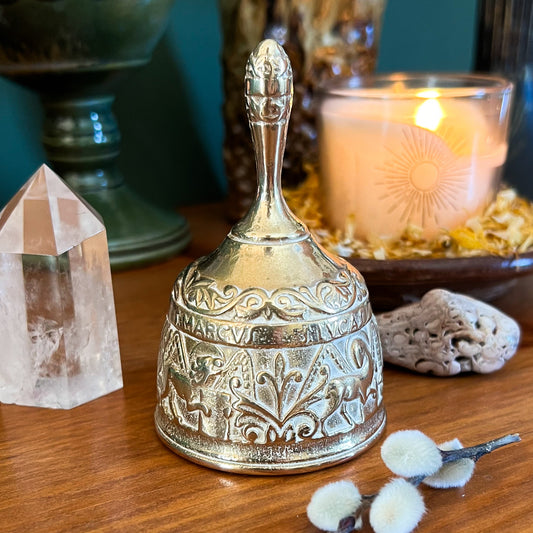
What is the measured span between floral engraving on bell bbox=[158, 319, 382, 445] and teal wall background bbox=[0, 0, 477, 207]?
48cm

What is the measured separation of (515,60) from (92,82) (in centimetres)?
43

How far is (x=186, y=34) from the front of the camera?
0.89 meters

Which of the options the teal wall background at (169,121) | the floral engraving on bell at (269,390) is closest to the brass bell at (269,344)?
the floral engraving on bell at (269,390)

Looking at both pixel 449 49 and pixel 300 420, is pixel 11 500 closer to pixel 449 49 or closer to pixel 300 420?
pixel 300 420

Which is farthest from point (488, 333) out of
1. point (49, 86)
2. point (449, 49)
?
point (449, 49)

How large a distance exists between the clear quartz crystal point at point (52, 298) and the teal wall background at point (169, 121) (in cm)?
37

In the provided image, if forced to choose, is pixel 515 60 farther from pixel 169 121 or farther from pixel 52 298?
pixel 52 298

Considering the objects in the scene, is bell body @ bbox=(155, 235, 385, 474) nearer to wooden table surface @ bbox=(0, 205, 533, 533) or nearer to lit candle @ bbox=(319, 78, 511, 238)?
wooden table surface @ bbox=(0, 205, 533, 533)

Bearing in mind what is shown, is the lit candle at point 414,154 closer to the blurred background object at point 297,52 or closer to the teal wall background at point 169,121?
the blurred background object at point 297,52

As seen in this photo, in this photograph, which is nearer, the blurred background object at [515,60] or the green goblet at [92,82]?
the green goblet at [92,82]

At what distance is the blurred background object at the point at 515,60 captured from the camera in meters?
0.80

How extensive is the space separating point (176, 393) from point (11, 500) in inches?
3.9

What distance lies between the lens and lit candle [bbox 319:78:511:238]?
613mm

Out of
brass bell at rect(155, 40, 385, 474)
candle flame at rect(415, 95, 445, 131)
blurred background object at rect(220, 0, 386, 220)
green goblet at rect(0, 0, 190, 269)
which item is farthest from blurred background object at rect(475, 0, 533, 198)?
brass bell at rect(155, 40, 385, 474)
